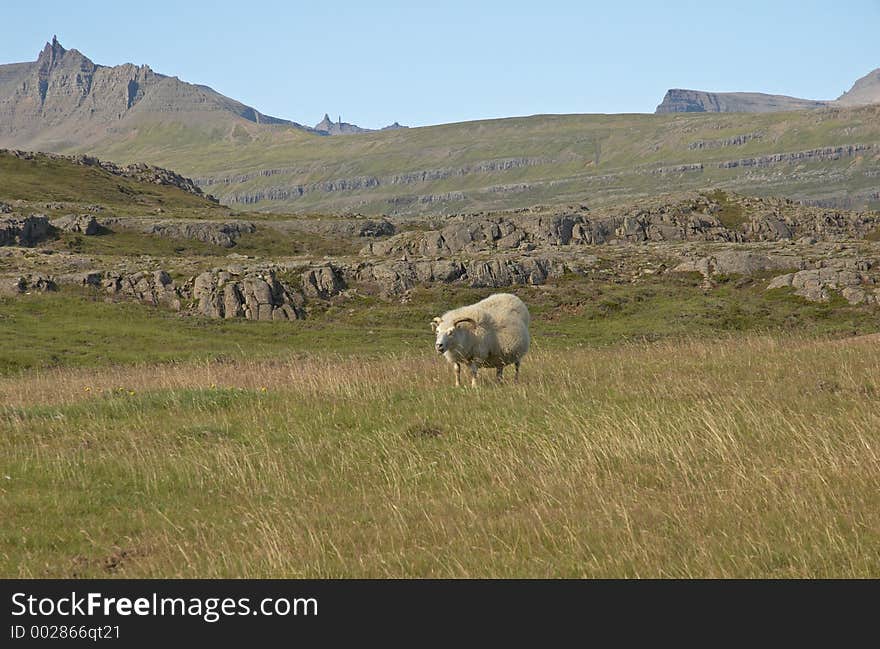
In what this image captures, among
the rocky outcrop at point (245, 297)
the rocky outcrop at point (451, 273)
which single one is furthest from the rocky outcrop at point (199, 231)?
the rocky outcrop at point (245, 297)

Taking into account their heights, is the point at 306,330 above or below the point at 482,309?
below

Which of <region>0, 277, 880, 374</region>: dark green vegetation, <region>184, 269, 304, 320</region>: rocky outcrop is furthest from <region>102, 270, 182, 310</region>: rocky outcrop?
<region>0, 277, 880, 374</region>: dark green vegetation

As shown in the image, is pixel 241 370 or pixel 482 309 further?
pixel 241 370

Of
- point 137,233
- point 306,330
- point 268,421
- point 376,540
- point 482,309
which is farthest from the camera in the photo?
point 137,233

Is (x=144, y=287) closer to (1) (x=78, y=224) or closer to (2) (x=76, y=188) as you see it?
(1) (x=78, y=224)

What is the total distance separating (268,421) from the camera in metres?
16.7

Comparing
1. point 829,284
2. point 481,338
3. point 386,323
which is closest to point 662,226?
point 829,284

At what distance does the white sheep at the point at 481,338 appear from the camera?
23.5 meters

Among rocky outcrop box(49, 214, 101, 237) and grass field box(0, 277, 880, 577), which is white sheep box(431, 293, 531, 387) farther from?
rocky outcrop box(49, 214, 101, 237)

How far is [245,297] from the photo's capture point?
215 ft

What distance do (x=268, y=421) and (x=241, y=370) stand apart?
41.5ft

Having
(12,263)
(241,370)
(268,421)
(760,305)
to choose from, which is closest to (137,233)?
(12,263)
